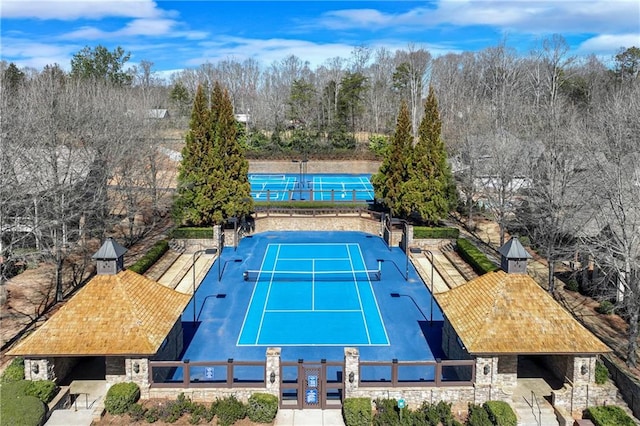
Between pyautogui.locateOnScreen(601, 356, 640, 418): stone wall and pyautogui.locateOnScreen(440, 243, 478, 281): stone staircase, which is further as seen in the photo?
pyautogui.locateOnScreen(440, 243, 478, 281): stone staircase

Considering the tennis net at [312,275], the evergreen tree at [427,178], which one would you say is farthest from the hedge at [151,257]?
the evergreen tree at [427,178]

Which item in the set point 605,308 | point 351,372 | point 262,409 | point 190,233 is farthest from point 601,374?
point 190,233

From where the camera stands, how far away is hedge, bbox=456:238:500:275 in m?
29.7

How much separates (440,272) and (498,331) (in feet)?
47.7

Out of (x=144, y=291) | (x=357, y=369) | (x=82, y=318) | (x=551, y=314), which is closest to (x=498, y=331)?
(x=551, y=314)

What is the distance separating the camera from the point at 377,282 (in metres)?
31.2

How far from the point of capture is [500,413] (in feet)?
55.7

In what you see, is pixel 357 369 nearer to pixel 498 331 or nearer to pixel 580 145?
pixel 498 331

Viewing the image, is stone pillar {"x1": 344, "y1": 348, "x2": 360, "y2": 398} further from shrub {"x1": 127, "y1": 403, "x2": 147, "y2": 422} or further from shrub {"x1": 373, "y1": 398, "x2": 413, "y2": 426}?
shrub {"x1": 127, "y1": 403, "x2": 147, "y2": 422}

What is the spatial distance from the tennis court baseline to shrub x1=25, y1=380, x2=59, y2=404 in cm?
772

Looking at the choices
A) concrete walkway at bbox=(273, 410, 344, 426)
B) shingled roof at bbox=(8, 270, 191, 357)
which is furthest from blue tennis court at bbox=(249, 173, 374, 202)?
concrete walkway at bbox=(273, 410, 344, 426)

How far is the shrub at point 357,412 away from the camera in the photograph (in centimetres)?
1675

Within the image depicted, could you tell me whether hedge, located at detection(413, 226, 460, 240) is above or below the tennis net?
above

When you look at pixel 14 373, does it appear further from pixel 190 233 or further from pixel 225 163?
pixel 225 163
